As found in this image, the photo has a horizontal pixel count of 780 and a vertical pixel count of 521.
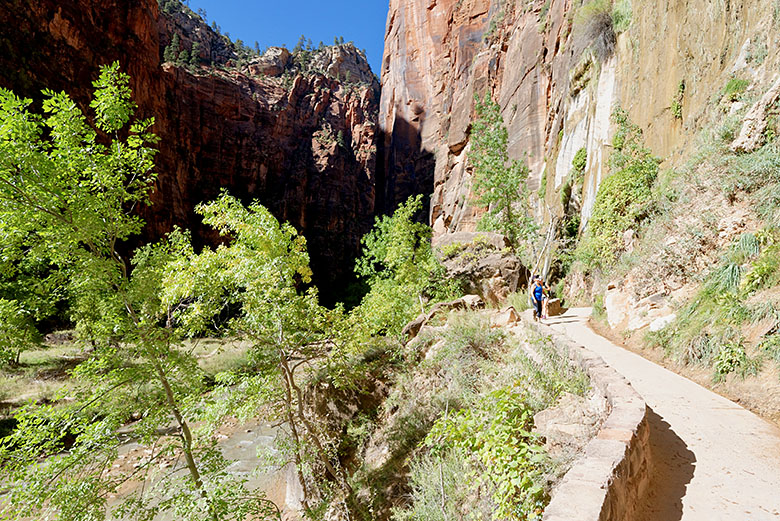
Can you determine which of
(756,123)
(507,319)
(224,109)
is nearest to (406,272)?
(507,319)

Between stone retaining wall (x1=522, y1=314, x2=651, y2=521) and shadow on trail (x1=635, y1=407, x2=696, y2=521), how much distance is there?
89mm

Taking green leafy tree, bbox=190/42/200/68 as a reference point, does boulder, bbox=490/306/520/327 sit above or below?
below

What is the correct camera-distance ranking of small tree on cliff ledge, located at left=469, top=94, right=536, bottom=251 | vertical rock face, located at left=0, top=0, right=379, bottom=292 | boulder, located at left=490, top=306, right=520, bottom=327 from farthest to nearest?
vertical rock face, located at left=0, top=0, right=379, bottom=292, small tree on cliff ledge, located at left=469, top=94, right=536, bottom=251, boulder, located at left=490, top=306, right=520, bottom=327

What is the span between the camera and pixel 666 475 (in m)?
3.00

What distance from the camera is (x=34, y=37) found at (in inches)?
1177

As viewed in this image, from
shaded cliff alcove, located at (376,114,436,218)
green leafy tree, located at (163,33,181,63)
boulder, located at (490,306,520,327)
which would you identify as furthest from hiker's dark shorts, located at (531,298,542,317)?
green leafy tree, located at (163,33,181,63)

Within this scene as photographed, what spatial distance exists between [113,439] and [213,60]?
74111mm

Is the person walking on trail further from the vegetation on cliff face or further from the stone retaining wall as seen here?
the stone retaining wall

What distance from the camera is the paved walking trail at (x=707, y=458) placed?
2.56 meters

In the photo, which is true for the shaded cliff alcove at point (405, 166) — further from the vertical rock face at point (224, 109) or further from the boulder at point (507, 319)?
the boulder at point (507, 319)

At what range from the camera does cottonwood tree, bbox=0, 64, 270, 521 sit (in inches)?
144

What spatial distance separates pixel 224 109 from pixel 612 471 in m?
60.1

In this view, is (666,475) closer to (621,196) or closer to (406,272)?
(406,272)

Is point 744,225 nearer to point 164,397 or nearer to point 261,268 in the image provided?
point 261,268
